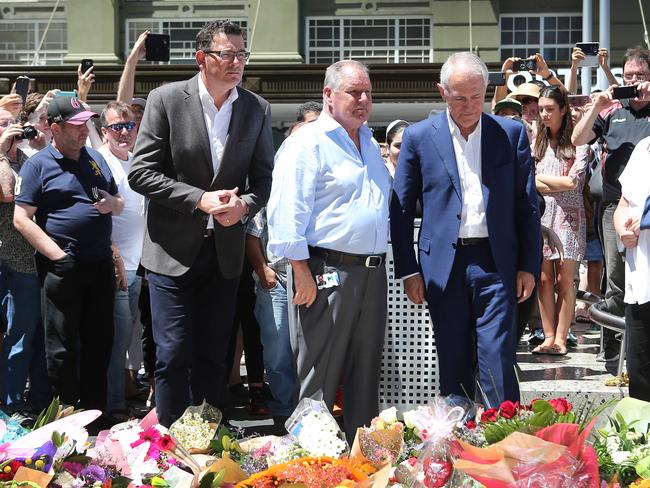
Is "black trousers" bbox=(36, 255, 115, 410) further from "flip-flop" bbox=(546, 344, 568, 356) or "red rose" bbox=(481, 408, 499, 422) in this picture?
"red rose" bbox=(481, 408, 499, 422)

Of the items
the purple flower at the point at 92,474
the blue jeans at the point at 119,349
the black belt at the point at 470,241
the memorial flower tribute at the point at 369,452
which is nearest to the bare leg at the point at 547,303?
the black belt at the point at 470,241

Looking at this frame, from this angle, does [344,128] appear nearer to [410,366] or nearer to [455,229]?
[455,229]

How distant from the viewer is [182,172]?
18.4 ft

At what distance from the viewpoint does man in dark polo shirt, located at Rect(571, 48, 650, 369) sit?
734 centimetres

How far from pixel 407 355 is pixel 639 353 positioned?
1.40m

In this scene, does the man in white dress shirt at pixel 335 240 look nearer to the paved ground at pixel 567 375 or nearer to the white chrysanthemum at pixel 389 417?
the paved ground at pixel 567 375

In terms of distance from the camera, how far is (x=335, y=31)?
24.1 metres

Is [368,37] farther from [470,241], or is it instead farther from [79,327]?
[470,241]

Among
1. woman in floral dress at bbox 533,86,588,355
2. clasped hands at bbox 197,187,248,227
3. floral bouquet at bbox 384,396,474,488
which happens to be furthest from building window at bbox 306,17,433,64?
floral bouquet at bbox 384,396,474,488

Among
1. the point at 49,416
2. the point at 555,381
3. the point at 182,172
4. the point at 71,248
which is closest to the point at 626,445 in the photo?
the point at 49,416

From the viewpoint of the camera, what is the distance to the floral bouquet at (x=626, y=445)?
3.38 m

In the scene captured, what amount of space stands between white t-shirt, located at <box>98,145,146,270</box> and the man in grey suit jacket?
202 centimetres

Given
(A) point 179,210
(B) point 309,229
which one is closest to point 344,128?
(B) point 309,229

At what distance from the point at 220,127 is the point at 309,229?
27.5 inches
